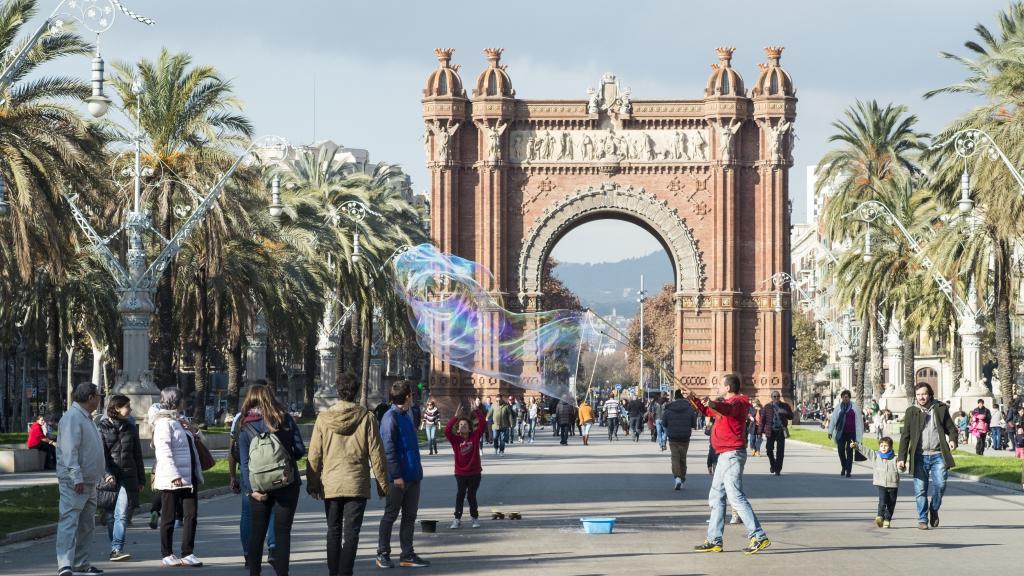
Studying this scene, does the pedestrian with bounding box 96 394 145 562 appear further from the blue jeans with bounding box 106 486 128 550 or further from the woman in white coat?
the woman in white coat

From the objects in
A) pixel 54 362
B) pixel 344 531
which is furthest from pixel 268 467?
pixel 54 362

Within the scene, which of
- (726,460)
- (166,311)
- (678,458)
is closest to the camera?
(726,460)

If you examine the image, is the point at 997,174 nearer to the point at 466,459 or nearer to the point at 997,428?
the point at 997,428

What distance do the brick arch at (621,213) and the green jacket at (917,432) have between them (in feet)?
161

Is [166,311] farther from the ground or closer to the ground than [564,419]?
farther from the ground

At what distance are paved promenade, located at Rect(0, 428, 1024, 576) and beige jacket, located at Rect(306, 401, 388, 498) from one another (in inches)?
62.2

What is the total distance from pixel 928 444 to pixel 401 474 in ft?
22.9

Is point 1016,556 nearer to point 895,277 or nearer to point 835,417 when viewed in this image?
point 835,417

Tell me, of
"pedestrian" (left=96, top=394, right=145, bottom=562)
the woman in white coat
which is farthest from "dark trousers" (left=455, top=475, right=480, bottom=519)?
the woman in white coat

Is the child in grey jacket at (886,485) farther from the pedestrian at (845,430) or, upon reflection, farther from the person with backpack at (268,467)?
the pedestrian at (845,430)

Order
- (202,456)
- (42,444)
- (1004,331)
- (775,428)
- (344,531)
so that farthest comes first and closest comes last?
(1004,331), (42,444), (775,428), (202,456), (344,531)

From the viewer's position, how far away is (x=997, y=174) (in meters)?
36.1

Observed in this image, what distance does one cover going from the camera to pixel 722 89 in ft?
222

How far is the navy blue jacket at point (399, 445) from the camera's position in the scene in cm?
1465
